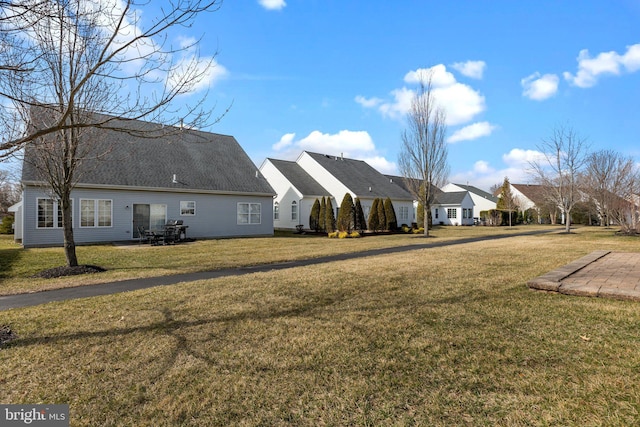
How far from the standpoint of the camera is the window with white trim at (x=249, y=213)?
22.7 meters

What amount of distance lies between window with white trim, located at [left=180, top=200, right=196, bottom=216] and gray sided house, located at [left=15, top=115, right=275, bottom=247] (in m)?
0.04

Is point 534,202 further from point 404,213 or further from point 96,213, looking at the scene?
point 96,213

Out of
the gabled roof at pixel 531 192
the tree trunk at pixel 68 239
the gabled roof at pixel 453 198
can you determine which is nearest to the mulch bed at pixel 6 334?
the tree trunk at pixel 68 239

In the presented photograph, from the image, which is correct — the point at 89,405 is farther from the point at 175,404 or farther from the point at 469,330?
the point at 469,330

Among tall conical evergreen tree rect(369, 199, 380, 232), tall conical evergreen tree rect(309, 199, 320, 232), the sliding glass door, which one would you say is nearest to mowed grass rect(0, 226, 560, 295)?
the sliding glass door

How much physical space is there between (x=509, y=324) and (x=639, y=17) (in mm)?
14801

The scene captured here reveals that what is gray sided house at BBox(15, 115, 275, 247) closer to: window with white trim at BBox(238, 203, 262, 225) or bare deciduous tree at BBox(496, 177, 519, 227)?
window with white trim at BBox(238, 203, 262, 225)

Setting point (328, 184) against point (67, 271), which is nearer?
point (67, 271)


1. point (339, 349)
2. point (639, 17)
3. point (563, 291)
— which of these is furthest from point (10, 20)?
point (639, 17)

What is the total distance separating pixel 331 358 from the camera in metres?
3.68

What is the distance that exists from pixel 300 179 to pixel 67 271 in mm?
23053

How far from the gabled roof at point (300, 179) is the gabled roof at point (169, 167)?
5.36 metres

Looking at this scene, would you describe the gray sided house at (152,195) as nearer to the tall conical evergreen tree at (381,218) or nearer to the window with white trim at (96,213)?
the window with white trim at (96,213)

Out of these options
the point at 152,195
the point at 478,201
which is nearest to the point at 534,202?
the point at 478,201
